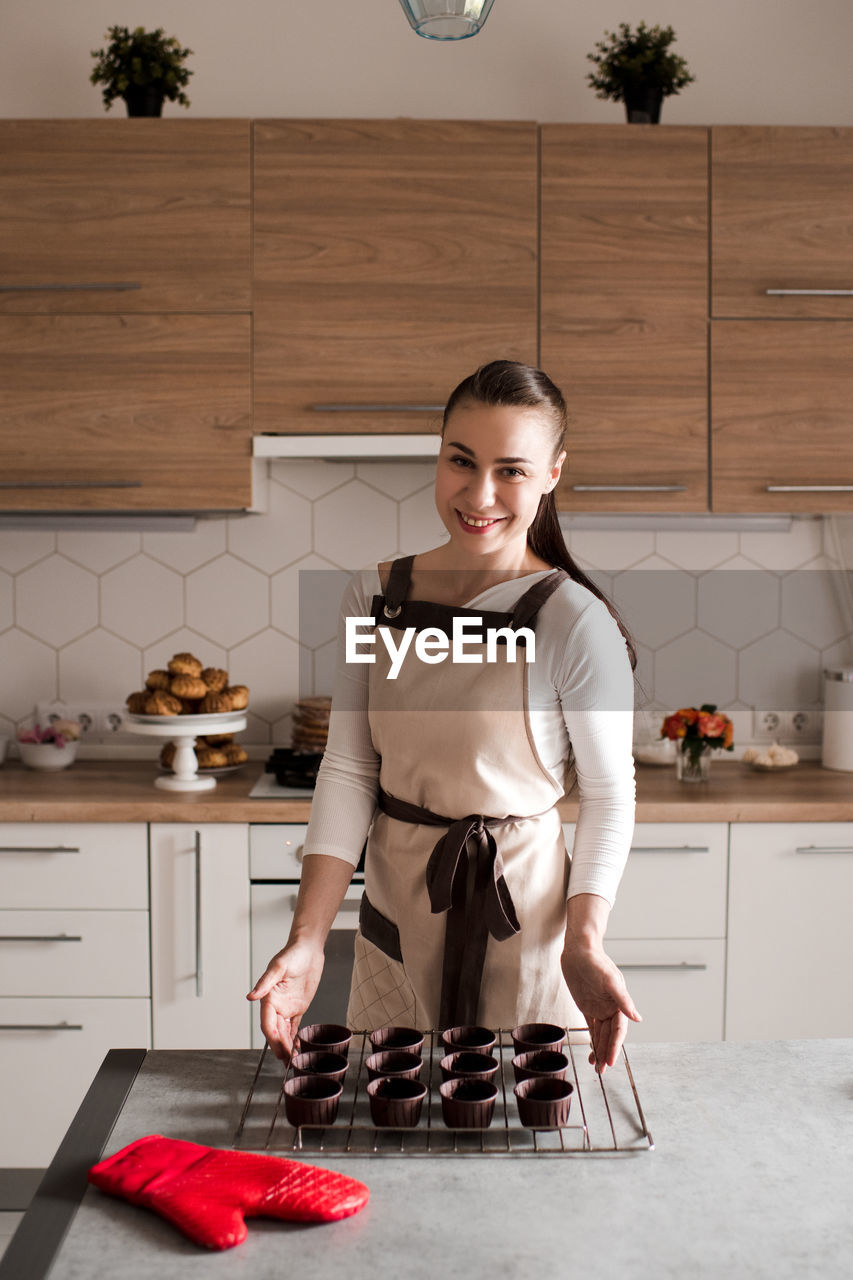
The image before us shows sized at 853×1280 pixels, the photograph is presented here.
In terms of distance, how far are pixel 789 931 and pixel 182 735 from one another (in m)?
1.39

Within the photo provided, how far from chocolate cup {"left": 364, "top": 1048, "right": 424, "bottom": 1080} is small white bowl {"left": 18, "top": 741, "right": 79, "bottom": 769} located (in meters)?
1.84

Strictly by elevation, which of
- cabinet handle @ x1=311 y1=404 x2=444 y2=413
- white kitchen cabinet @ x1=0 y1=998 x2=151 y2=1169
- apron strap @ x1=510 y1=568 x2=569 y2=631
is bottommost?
white kitchen cabinet @ x1=0 y1=998 x2=151 y2=1169

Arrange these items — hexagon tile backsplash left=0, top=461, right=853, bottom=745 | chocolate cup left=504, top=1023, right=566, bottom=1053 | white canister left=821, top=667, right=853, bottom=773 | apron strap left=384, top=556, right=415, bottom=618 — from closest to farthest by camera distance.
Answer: chocolate cup left=504, top=1023, right=566, bottom=1053 < apron strap left=384, top=556, right=415, bottom=618 < white canister left=821, top=667, right=853, bottom=773 < hexagon tile backsplash left=0, top=461, right=853, bottom=745

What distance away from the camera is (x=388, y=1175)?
92 cm

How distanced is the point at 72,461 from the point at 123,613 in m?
0.50

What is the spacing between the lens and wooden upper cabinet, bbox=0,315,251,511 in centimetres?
249

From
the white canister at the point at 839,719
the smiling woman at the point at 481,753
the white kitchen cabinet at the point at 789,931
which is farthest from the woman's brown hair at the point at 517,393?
the white canister at the point at 839,719

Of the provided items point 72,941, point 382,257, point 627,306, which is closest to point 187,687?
point 72,941

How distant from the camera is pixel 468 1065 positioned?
105 centimetres

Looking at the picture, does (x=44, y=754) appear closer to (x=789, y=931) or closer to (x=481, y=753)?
(x=481, y=753)

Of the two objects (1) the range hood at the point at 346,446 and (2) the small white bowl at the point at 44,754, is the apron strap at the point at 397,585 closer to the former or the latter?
(1) the range hood at the point at 346,446

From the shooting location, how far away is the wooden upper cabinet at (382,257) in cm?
248

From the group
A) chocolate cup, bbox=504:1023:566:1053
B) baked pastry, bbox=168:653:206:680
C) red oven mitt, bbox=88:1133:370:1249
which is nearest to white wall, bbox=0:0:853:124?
baked pastry, bbox=168:653:206:680

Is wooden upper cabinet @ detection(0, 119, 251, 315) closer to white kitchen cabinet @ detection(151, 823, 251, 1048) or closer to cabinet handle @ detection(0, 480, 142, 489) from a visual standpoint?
cabinet handle @ detection(0, 480, 142, 489)
